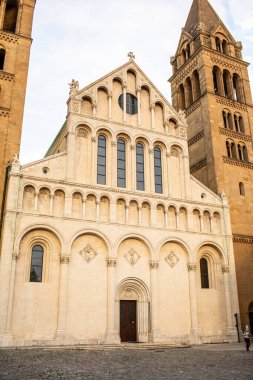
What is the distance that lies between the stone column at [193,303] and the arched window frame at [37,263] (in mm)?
10092

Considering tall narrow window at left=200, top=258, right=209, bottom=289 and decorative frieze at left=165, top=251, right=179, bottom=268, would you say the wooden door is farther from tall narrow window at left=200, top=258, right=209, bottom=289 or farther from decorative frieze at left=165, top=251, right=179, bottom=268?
tall narrow window at left=200, top=258, right=209, bottom=289

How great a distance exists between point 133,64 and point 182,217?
1285cm

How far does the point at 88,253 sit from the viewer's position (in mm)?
23328

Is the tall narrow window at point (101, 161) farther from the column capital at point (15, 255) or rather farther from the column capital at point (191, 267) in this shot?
the column capital at point (191, 267)

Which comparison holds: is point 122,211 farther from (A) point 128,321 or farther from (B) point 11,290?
(B) point 11,290

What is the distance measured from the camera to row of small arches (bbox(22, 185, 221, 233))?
22.9m

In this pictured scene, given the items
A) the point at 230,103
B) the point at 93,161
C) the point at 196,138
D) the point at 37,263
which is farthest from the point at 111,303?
the point at 230,103

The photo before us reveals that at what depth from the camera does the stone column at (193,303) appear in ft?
79.5

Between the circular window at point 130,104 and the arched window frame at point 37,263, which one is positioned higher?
the circular window at point 130,104

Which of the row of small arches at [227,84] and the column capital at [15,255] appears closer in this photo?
the column capital at [15,255]

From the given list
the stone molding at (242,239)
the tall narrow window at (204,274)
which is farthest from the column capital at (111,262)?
the stone molding at (242,239)

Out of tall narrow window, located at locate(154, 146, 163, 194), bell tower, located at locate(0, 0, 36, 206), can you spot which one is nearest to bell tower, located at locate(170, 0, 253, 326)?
tall narrow window, located at locate(154, 146, 163, 194)

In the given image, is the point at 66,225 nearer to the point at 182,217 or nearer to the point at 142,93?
the point at 182,217

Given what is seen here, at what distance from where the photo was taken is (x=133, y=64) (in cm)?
2995
